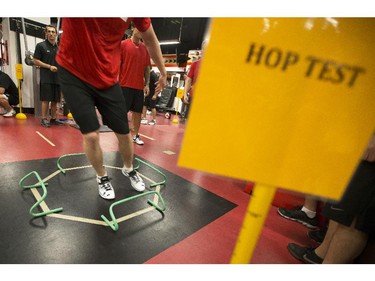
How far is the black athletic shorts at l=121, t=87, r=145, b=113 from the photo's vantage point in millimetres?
2625

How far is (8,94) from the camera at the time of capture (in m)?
3.95

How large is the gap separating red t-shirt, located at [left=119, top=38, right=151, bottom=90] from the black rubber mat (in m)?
1.18

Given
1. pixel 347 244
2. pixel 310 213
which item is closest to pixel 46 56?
pixel 310 213

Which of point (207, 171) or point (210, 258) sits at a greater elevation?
point (207, 171)

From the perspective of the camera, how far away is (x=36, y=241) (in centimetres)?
110

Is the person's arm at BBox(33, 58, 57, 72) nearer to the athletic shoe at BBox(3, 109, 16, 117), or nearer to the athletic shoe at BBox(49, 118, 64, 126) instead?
the athletic shoe at BBox(49, 118, 64, 126)

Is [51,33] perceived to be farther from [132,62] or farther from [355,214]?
[355,214]

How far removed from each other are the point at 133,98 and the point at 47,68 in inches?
80.8

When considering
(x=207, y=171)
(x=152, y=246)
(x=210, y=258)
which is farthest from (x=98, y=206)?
(x=207, y=171)

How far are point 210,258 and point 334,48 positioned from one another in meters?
1.14

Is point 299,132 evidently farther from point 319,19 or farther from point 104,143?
point 104,143

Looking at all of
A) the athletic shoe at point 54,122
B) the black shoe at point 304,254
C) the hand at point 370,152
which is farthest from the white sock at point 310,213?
the athletic shoe at point 54,122

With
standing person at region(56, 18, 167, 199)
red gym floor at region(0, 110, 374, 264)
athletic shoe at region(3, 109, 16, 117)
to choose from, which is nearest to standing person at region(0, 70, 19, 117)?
athletic shoe at region(3, 109, 16, 117)

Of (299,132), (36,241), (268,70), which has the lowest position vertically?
(36,241)
